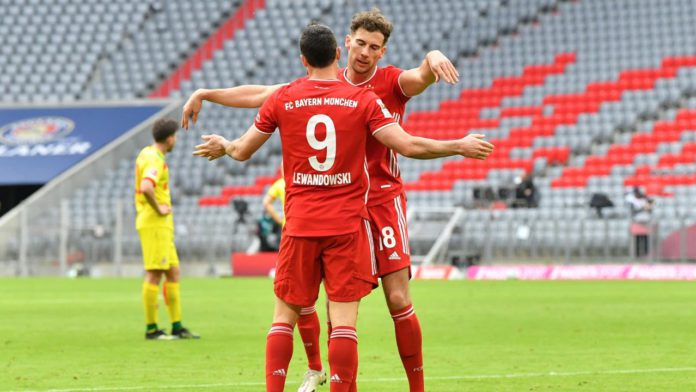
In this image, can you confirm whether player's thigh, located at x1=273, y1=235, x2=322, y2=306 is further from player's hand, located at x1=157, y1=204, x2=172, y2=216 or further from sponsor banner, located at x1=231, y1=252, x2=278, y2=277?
sponsor banner, located at x1=231, y1=252, x2=278, y2=277

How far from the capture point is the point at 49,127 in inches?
1501

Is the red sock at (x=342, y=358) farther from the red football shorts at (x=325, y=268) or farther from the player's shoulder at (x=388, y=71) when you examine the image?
the player's shoulder at (x=388, y=71)

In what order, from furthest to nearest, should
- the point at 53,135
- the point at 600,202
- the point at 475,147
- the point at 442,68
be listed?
the point at 53,135, the point at 600,202, the point at 442,68, the point at 475,147

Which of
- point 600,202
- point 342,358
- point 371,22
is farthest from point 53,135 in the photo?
point 342,358

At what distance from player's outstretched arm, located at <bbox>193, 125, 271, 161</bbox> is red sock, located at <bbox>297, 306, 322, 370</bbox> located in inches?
64.3

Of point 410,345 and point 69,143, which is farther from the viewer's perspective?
point 69,143

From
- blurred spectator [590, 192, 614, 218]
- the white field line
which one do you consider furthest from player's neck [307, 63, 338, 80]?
blurred spectator [590, 192, 614, 218]

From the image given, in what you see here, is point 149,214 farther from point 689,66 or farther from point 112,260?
point 689,66

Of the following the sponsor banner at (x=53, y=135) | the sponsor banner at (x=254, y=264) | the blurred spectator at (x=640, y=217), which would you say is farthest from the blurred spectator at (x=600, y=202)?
the sponsor banner at (x=53, y=135)

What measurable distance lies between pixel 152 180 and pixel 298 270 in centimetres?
Result: 590

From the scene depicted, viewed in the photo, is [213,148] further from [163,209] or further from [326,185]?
[163,209]

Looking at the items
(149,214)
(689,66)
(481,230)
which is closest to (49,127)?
(481,230)

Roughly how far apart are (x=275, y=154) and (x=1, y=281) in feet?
33.9

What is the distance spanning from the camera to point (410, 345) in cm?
725
